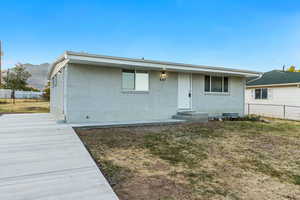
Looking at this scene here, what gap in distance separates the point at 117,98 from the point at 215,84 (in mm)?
5708

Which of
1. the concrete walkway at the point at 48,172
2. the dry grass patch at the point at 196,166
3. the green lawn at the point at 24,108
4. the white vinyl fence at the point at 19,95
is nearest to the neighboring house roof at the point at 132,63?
the dry grass patch at the point at 196,166

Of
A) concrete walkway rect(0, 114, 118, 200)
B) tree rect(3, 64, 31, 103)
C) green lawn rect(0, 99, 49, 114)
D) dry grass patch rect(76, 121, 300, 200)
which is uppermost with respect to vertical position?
tree rect(3, 64, 31, 103)

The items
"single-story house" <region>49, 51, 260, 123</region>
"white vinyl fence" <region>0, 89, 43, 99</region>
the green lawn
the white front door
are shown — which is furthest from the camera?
"white vinyl fence" <region>0, 89, 43, 99</region>

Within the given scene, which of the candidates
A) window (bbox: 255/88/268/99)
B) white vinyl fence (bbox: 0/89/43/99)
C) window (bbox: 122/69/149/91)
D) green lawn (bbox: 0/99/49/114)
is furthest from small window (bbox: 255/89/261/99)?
white vinyl fence (bbox: 0/89/43/99)

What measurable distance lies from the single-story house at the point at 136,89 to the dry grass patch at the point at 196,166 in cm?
228

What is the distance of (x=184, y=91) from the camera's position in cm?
920

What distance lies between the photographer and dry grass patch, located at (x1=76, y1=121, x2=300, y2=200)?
2396mm

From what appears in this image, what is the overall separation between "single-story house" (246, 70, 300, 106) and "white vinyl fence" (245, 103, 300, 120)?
0.37 m

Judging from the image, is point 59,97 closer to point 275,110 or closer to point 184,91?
point 184,91

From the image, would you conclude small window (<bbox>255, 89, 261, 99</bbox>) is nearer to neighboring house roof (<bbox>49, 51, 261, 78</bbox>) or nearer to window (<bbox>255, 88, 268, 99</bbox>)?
window (<bbox>255, 88, 268, 99</bbox>)

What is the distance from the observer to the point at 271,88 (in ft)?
44.8

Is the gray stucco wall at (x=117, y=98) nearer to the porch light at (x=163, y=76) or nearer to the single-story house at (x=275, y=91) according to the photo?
the porch light at (x=163, y=76)

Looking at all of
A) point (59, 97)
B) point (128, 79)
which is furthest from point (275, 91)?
point (59, 97)

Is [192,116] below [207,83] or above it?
below
